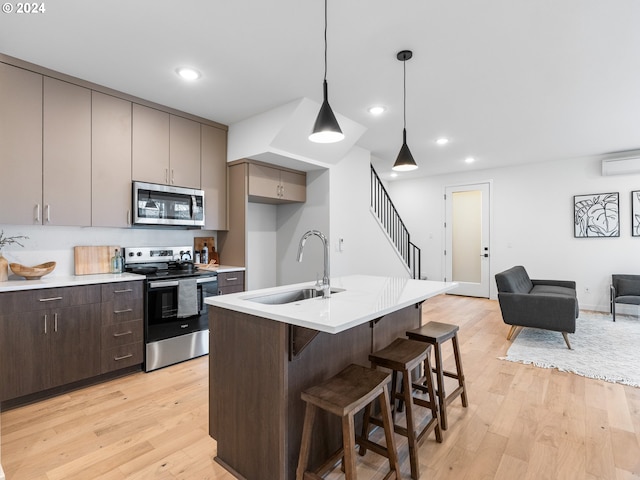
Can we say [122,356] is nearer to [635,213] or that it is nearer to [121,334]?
[121,334]

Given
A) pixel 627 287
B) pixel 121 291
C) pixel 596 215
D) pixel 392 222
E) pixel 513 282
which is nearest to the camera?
pixel 121 291

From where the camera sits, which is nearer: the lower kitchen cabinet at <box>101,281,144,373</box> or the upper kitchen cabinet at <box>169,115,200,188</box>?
the lower kitchen cabinet at <box>101,281,144,373</box>

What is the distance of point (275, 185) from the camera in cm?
421

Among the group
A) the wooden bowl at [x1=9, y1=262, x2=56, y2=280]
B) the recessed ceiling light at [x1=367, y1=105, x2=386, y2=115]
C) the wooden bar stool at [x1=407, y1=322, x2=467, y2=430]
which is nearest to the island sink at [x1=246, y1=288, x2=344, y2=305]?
the wooden bar stool at [x1=407, y1=322, x2=467, y2=430]

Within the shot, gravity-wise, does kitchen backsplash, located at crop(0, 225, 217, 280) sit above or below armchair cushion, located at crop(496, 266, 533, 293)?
above

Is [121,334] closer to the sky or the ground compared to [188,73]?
closer to the ground

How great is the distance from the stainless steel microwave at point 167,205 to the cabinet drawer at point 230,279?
650 millimetres

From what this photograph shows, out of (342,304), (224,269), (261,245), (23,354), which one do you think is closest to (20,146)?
(23,354)

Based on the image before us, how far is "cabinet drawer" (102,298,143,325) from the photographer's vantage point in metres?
2.88

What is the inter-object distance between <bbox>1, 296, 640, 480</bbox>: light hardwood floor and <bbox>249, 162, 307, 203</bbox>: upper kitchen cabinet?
2.14 meters

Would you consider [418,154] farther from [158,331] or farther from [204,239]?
[158,331]

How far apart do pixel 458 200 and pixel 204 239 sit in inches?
217

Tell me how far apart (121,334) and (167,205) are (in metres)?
1.34

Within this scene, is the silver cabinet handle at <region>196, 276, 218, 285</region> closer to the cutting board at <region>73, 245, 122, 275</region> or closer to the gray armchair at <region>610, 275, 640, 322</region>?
the cutting board at <region>73, 245, 122, 275</region>
